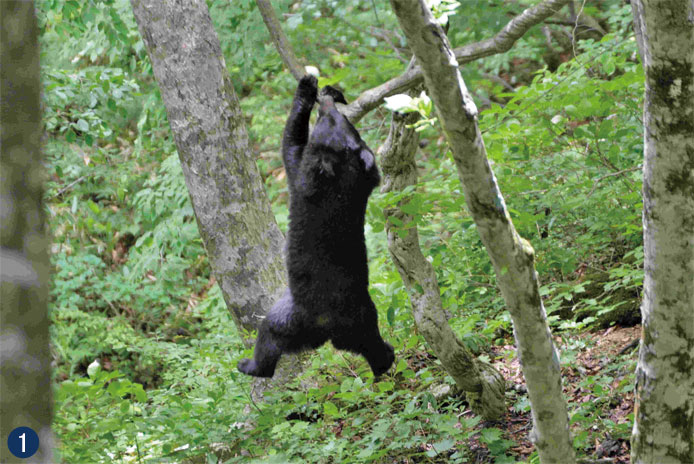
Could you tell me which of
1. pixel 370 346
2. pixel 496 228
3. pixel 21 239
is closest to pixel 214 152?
pixel 370 346

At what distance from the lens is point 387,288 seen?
444cm

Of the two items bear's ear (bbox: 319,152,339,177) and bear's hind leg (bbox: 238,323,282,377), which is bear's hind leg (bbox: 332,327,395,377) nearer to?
bear's hind leg (bbox: 238,323,282,377)

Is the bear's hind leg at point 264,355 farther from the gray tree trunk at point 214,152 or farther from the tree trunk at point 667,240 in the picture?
the tree trunk at point 667,240

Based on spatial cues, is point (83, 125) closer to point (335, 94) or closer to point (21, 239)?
point (335, 94)

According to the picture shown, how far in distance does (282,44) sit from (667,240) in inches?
102

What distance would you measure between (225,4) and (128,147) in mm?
4809

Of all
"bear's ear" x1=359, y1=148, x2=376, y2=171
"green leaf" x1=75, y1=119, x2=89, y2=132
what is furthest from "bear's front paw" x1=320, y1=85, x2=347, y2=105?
"green leaf" x1=75, y1=119, x2=89, y2=132

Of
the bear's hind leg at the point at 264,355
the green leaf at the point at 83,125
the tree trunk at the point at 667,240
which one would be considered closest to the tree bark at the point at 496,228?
the tree trunk at the point at 667,240

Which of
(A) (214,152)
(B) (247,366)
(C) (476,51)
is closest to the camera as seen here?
(B) (247,366)

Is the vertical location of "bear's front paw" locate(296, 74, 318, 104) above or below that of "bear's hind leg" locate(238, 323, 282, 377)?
above

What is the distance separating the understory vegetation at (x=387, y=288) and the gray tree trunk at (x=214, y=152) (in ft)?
1.89

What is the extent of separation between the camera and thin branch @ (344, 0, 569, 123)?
3770 mm

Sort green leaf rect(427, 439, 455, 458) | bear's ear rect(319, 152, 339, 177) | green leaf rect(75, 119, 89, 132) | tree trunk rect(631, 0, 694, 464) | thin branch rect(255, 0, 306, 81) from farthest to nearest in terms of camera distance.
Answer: green leaf rect(75, 119, 89, 132), thin branch rect(255, 0, 306, 81), green leaf rect(427, 439, 455, 458), bear's ear rect(319, 152, 339, 177), tree trunk rect(631, 0, 694, 464)

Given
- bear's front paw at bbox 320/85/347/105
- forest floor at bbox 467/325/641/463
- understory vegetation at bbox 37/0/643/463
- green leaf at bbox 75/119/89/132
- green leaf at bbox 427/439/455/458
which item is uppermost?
green leaf at bbox 75/119/89/132
